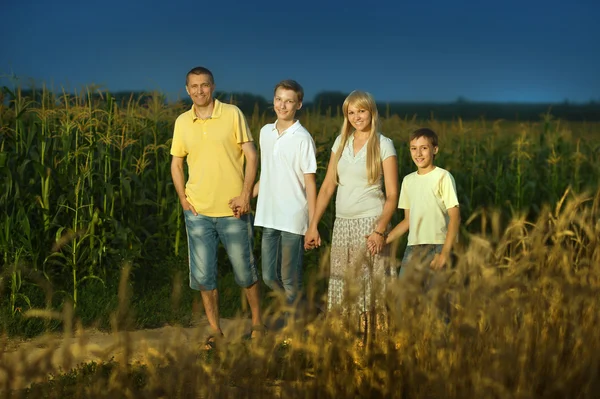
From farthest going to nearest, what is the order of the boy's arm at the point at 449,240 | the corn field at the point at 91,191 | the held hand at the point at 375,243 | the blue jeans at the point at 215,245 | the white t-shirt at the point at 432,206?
the corn field at the point at 91,191 < the blue jeans at the point at 215,245 < the held hand at the point at 375,243 < the white t-shirt at the point at 432,206 < the boy's arm at the point at 449,240

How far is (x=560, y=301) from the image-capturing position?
17.0 ft

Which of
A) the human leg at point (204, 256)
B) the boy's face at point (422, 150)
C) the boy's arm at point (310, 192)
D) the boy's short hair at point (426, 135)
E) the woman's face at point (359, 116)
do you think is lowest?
the human leg at point (204, 256)

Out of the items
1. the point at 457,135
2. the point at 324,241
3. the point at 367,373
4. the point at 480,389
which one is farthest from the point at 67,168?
the point at 457,135

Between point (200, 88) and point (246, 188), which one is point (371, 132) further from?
point (200, 88)

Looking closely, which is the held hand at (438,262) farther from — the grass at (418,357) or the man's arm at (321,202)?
the grass at (418,357)

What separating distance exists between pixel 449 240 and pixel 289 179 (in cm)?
133

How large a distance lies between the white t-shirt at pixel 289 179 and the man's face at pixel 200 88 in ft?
2.04

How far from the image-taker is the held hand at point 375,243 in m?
6.45

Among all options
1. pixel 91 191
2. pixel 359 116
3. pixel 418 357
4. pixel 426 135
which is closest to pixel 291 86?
pixel 359 116

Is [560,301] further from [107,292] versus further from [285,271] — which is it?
[107,292]

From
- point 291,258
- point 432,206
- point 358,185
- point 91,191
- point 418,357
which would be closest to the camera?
point 418,357

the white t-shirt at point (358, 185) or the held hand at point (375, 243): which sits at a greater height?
the white t-shirt at point (358, 185)

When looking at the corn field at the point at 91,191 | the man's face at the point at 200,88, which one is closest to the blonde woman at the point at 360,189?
the man's face at the point at 200,88

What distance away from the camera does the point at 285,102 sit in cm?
667
